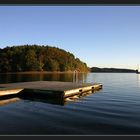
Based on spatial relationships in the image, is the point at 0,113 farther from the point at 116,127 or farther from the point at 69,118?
the point at 116,127

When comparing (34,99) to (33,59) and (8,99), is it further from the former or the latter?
(33,59)

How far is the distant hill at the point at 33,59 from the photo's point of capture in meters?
127

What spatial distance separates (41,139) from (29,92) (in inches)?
784

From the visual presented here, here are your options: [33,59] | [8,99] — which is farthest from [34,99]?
[33,59]

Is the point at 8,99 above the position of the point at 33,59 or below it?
below

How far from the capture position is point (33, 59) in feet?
428

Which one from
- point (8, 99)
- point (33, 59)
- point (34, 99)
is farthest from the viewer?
point (33, 59)

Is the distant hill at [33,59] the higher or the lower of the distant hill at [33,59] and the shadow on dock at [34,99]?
the higher

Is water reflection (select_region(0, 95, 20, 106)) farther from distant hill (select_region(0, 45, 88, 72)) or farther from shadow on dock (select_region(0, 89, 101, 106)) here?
distant hill (select_region(0, 45, 88, 72))

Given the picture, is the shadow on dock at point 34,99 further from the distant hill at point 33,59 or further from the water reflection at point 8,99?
the distant hill at point 33,59

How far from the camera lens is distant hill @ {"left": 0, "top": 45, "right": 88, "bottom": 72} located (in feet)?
416

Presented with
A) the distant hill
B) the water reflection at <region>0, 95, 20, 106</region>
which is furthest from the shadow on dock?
the distant hill

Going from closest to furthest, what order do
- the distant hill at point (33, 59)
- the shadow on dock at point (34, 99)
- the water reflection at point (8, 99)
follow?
the water reflection at point (8, 99) < the shadow on dock at point (34, 99) < the distant hill at point (33, 59)

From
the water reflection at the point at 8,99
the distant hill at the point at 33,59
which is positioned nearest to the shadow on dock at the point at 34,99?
the water reflection at the point at 8,99
